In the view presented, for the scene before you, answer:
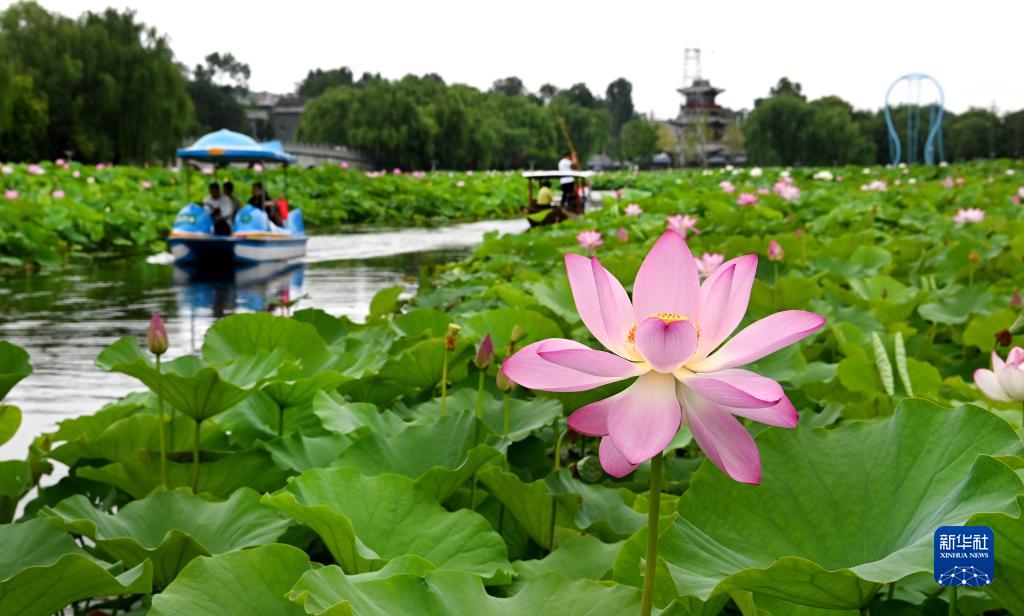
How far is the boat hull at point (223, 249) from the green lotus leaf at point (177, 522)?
24.2 ft

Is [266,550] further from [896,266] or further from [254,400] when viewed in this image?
[896,266]

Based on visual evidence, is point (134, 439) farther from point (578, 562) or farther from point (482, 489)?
point (578, 562)

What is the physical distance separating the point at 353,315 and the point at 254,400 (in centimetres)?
394

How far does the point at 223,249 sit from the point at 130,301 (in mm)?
2189

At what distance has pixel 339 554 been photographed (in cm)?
94

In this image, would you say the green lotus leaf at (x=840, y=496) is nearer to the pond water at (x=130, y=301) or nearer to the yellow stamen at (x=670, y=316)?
the yellow stamen at (x=670, y=316)

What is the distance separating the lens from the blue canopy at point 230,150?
9.06m

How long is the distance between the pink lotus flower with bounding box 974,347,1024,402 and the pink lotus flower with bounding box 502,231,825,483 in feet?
1.96

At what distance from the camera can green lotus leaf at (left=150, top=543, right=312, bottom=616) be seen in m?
0.76

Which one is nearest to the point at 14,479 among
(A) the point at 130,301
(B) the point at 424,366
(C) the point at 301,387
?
(C) the point at 301,387

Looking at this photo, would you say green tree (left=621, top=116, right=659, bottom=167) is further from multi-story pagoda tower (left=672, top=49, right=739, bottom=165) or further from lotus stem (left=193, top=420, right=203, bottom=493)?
lotus stem (left=193, top=420, right=203, bottom=493)

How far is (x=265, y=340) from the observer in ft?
5.91

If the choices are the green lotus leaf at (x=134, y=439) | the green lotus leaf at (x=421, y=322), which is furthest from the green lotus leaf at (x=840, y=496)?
the green lotus leaf at (x=421, y=322)

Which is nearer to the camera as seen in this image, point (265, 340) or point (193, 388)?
point (193, 388)
